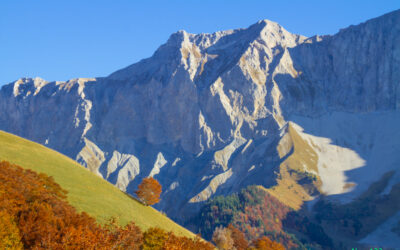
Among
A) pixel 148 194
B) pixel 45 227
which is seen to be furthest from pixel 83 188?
pixel 45 227

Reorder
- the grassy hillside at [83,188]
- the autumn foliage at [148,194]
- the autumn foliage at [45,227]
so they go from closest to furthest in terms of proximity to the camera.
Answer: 1. the autumn foliage at [45,227]
2. the grassy hillside at [83,188]
3. the autumn foliage at [148,194]

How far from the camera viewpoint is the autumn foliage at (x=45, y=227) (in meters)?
42.0

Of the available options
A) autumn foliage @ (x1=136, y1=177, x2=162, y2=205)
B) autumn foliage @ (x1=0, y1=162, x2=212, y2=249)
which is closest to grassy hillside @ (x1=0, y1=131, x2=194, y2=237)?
autumn foliage @ (x1=136, y1=177, x2=162, y2=205)

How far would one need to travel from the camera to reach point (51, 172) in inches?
3157

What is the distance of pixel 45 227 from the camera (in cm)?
4603

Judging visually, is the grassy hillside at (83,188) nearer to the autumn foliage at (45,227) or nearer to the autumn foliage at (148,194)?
the autumn foliage at (148,194)

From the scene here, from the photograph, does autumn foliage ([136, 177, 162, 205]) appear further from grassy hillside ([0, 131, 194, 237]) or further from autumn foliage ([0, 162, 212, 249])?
autumn foliage ([0, 162, 212, 249])

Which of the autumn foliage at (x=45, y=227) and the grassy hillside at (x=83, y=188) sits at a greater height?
the grassy hillside at (x=83, y=188)

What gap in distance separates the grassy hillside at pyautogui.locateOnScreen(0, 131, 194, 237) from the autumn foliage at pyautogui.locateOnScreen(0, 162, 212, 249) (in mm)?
7009

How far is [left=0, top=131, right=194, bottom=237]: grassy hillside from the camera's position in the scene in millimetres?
70938

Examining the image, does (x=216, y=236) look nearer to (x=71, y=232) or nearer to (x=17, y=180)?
(x=17, y=180)

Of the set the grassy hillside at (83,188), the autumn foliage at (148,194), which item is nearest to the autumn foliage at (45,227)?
the grassy hillside at (83,188)

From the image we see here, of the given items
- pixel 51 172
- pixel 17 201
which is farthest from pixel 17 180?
pixel 51 172

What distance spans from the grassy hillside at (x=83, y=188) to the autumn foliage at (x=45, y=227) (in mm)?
7009
